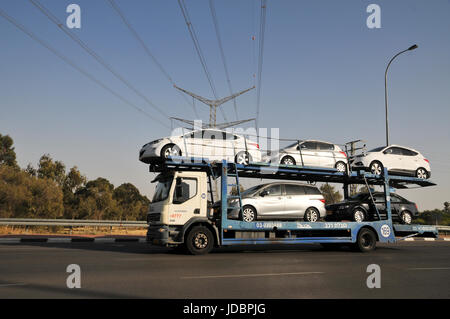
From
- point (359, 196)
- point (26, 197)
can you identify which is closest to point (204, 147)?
point (359, 196)

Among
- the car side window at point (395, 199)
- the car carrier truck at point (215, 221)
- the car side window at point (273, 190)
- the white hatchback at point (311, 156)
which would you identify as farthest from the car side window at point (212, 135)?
the car side window at point (395, 199)

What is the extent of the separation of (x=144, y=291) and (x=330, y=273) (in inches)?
160

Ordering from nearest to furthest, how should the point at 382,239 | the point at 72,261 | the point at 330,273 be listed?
the point at 330,273, the point at 72,261, the point at 382,239

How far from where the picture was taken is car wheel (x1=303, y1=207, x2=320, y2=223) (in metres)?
12.1

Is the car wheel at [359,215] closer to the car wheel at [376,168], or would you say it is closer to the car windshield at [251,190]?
the car wheel at [376,168]

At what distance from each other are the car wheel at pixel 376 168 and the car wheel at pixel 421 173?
5.87ft

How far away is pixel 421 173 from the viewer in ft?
47.0

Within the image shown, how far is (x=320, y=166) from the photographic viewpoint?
1318 centimetres

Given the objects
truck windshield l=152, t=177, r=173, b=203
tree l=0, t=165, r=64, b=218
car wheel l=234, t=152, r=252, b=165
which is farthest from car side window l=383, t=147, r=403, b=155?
tree l=0, t=165, r=64, b=218

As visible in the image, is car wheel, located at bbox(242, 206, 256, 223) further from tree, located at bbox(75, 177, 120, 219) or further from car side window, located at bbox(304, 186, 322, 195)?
tree, located at bbox(75, 177, 120, 219)

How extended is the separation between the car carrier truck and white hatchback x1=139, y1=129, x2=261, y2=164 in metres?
0.48
